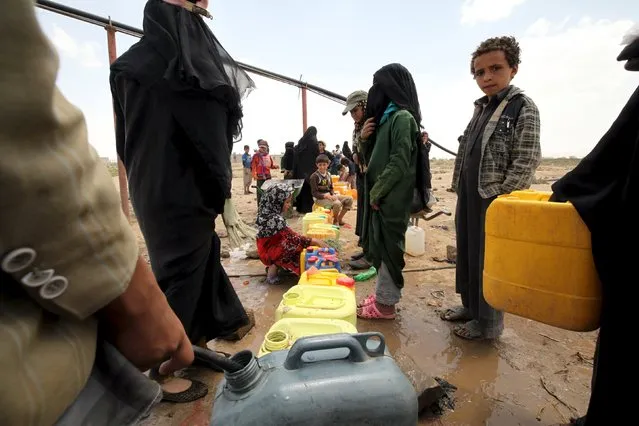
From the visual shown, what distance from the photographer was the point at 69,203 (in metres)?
0.46

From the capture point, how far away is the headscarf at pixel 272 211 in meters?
3.56

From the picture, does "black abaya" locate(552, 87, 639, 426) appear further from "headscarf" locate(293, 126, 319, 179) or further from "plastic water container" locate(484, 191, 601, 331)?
"headscarf" locate(293, 126, 319, 179)

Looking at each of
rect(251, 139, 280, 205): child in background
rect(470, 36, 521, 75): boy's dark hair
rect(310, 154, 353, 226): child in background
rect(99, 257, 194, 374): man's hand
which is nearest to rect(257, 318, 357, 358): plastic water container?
rect(99, 257, 194, 374): man's hand

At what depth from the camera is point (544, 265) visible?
4.27 feet

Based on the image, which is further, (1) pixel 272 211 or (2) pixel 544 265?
(1) pixel 272 211

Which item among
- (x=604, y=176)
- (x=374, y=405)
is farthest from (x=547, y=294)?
(x=374, y=405)

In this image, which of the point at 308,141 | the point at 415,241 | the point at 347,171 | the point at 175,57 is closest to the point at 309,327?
the point at 175,57

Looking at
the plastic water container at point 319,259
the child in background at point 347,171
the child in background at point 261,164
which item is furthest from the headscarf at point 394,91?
the child in background at point 347,171

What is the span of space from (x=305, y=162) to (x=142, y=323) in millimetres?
7186

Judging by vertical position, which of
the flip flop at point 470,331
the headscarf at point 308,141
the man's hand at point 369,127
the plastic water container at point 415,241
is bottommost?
the flip flop at point 470,331

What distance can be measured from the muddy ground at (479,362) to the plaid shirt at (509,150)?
1.12 metres

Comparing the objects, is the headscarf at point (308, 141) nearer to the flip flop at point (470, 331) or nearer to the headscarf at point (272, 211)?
the headscarf at point (272, 211)

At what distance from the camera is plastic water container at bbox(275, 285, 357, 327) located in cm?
194

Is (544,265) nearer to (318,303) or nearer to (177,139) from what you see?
(318,303)
